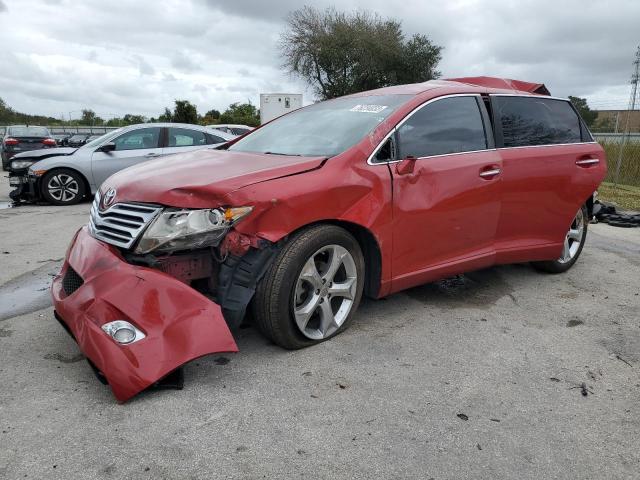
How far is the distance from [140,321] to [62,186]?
7.63 metres

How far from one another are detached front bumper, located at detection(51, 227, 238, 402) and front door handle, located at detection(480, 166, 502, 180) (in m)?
2.25

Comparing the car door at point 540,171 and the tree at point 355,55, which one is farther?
the tree at point 355,55

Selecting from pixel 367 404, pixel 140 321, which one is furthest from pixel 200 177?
pixel 367 404

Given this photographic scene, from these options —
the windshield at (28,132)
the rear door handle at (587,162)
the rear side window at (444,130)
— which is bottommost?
the rear door handle at (587,162)

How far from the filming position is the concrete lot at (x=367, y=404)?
222 cm

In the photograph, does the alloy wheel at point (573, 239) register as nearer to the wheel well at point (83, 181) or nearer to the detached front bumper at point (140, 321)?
the detached front bumper at point (140, 321)

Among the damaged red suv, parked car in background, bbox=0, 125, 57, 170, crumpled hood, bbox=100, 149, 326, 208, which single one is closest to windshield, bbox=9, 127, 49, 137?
parked car in background, bbox=0, 125, 57, 170

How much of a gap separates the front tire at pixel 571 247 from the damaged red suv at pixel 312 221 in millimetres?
367

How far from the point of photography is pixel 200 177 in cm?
306

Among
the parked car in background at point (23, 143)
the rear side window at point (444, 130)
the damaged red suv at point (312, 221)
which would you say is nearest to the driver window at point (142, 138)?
the damaged red suv at point (312, 221)

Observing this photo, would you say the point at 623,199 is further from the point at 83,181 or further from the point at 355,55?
the point at 355,55

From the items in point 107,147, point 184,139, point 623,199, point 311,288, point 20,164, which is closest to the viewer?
point 311,288

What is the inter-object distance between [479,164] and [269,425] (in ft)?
8.07

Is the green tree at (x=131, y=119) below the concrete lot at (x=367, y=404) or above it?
above
